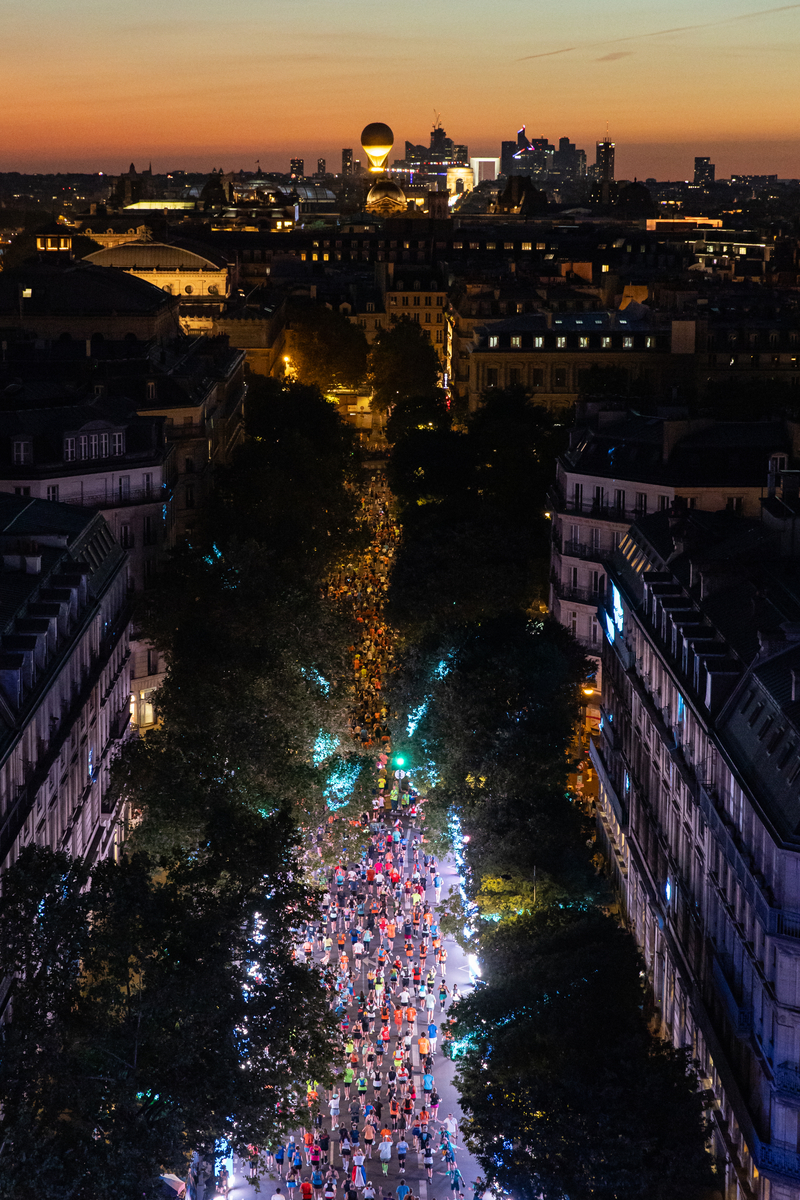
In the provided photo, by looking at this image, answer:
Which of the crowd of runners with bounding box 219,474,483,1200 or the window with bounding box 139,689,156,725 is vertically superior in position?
the window with bounding box 139,689,156,725

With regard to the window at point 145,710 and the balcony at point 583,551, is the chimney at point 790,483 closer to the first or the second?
Result: the balcony at point 583,551

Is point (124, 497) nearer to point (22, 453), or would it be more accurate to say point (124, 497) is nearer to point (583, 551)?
point (22, 453)

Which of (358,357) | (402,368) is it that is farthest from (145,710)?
(358,357)

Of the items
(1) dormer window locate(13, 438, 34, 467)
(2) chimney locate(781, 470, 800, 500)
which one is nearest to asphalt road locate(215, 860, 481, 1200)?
(2) chimney locate(781, 470, 800, 500)

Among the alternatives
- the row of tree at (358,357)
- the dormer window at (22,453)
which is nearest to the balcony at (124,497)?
the dormer window at (22,453)

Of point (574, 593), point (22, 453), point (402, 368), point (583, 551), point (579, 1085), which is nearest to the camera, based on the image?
point (579, 1085)

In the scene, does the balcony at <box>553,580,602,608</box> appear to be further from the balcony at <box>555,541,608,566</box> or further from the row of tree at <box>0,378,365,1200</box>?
the row of tree at <box>0,378,365,1200</box>
